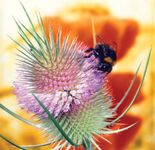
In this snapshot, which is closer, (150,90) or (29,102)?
(29,102)

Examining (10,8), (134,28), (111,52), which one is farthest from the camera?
(134,28)

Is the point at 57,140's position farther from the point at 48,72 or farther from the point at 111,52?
the point at 111,52

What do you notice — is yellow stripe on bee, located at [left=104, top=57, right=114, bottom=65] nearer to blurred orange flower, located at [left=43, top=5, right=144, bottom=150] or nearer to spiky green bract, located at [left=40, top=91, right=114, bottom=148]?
spiky green bract, located at [left=40, top=91, right=114, bottom=148]

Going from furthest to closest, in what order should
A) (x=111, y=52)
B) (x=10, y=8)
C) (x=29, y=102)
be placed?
(x=10, y=8)
(x=111, y=52)
(x=29, y=102)

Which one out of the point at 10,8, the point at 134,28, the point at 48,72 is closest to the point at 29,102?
the point at 48,72

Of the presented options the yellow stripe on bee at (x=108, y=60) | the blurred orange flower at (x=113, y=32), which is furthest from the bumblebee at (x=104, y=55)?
the blurred orange flower at (x=113, y=32)

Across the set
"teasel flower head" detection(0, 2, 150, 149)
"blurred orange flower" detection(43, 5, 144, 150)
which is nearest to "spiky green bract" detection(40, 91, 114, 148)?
"teasel flower head" detection(0, 2, 150, 149)
